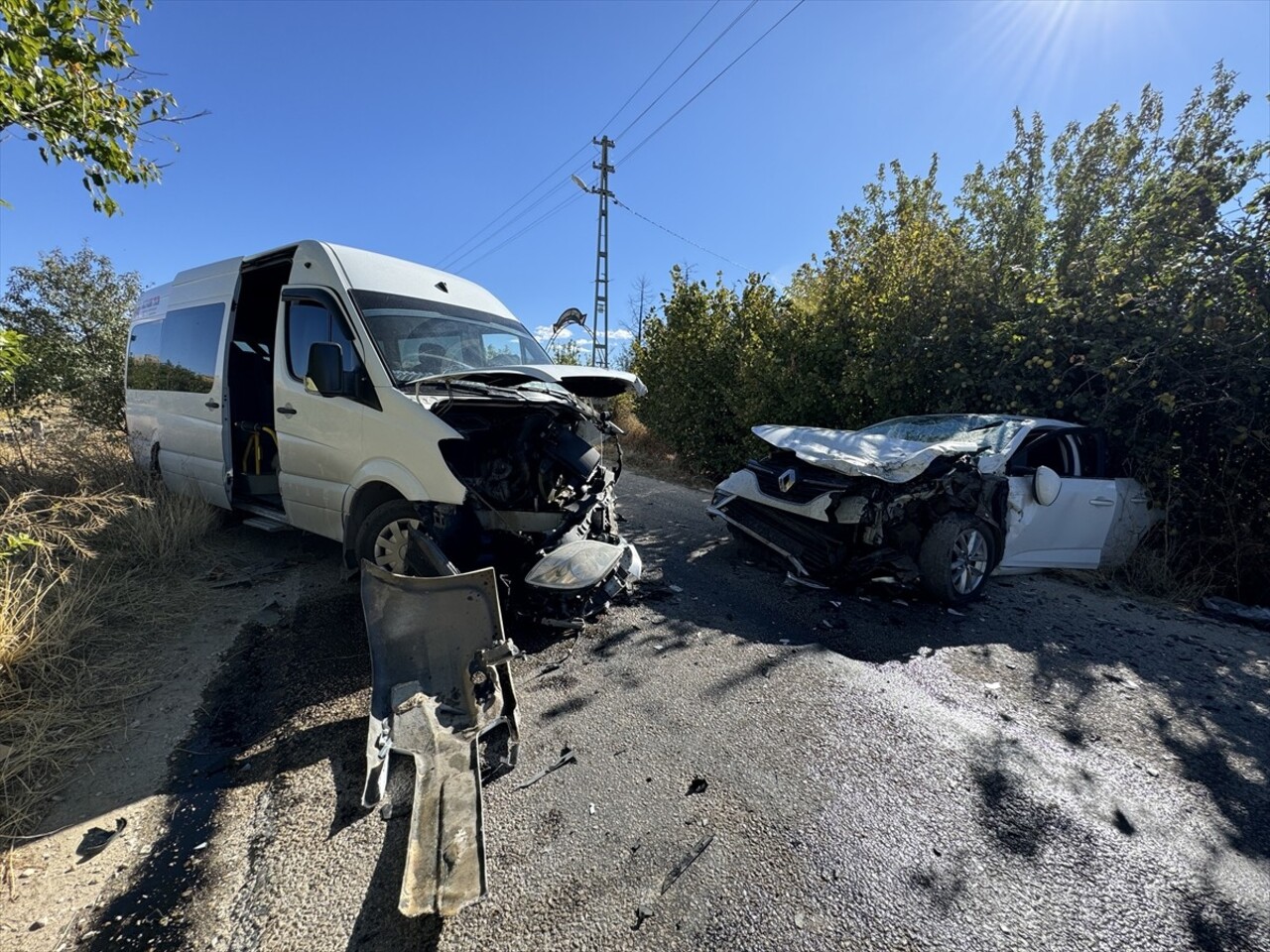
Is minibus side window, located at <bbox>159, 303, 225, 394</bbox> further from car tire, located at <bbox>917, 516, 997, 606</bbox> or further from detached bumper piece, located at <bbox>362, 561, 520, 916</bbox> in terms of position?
car tire, located at <bbox>917, 516, 997, 606</bbox>

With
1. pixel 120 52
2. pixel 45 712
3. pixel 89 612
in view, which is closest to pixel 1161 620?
pixel 45 712

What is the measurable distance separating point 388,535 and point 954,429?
501 centimetres

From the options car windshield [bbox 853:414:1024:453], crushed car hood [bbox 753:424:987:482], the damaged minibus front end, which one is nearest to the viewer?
the damaged minibus front end

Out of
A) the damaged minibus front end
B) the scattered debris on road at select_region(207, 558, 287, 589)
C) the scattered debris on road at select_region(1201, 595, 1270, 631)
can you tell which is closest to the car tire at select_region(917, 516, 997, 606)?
the scattered debris on road at select_region(1201, 595, 1270, 631)

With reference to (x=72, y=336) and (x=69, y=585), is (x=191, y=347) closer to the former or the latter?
(x=69, y=585)

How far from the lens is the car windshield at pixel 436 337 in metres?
3.84

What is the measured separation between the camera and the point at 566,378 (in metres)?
3.98

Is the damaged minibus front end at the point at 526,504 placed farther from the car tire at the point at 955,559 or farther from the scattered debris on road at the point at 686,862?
the car tire at the point at 955,559

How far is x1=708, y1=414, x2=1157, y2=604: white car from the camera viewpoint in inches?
166

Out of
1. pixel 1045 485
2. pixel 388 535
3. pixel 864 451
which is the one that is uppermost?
pixel 864 451

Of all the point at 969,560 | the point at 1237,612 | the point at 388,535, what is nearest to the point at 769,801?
the point at 388,535

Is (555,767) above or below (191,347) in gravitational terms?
A: below

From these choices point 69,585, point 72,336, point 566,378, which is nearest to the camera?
point 69,585

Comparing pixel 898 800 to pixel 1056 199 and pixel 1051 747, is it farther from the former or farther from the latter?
pixel 1056 199
